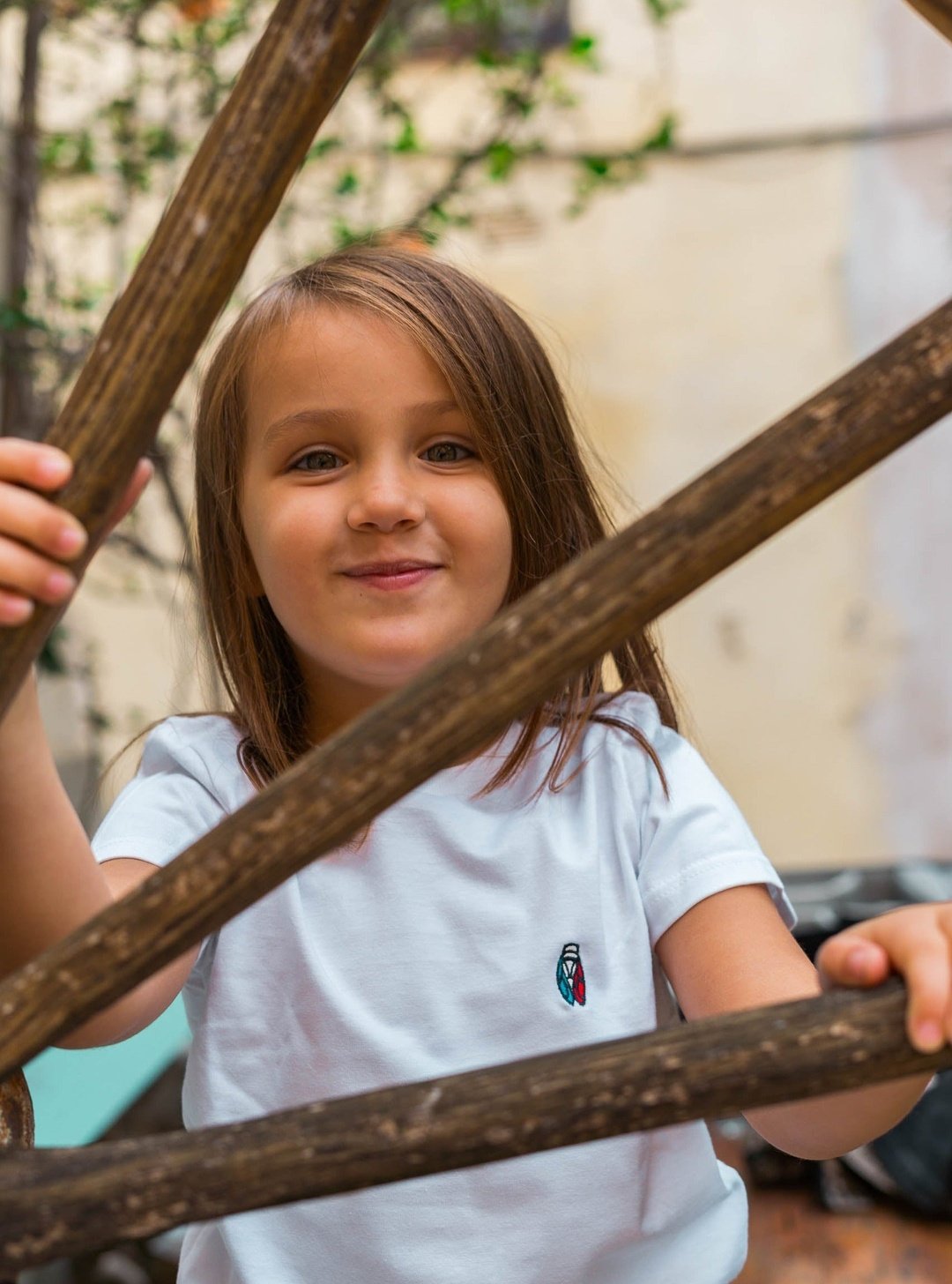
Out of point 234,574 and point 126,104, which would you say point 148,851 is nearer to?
point 234,574

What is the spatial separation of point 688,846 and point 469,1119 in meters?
0.60

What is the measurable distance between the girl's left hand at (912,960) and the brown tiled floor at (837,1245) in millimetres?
2145

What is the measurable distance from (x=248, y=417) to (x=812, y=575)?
15.7ft

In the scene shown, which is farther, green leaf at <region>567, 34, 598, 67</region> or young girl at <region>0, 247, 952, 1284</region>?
green leaf at <region>567, 34, 598, 67</region>

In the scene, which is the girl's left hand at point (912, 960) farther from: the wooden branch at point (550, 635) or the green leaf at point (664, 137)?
the green leaf at point (664, 137)

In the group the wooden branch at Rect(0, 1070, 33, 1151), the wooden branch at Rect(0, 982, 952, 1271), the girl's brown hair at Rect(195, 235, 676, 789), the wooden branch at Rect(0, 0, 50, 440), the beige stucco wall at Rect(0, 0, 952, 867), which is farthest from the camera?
the beige stucco wall at Rect(0, 0, 952, 867)

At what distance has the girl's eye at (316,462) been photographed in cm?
115

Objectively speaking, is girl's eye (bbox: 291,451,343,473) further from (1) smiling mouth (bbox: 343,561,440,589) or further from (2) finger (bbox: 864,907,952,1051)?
(2) finger (bbox: 864,907,952,1051)

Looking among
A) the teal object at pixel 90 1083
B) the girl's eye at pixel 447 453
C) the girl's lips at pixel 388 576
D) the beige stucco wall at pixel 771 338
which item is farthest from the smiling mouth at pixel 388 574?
the beige stucco wall at pixel 771 338

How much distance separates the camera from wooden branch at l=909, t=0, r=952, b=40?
0.58 m

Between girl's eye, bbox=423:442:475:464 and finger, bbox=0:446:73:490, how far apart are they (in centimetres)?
57

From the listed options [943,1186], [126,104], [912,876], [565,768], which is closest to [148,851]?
[565,768]

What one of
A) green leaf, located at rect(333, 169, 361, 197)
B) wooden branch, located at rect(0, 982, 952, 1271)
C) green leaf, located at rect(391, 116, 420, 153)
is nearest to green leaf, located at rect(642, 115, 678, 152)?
green leaf, located at rect(391, 116, 420, 153)

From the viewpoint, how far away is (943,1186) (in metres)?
2.75
